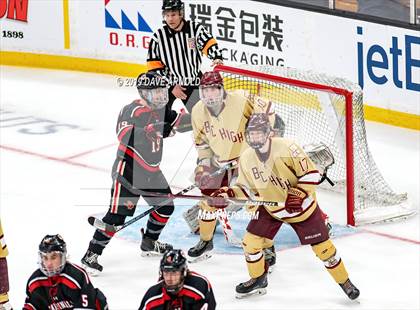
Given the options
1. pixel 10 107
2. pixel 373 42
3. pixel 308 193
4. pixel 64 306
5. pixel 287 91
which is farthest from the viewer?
pixel 10 107

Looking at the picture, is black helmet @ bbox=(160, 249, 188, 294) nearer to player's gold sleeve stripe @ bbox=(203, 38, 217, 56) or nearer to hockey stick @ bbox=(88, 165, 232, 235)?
hockey stick @ bbox=(88, 165, 232, 235)

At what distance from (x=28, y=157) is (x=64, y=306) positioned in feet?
12.1

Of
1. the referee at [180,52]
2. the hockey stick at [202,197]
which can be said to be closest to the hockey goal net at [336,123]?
the referee at [180,52]

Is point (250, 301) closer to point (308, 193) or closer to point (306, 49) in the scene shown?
point (308, 193)

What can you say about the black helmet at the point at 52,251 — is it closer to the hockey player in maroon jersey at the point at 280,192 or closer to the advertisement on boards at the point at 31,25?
the hockey player in maroon jersey at the point at 280,192

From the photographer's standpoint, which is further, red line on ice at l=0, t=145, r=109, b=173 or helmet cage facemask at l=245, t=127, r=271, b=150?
red line on ice at l=0, t=145, r=109, b=173

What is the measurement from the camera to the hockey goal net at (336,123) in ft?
27.2

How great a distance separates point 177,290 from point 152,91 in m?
1.99

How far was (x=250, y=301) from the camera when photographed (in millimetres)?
7211

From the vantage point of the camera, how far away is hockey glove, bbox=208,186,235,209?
7254mm

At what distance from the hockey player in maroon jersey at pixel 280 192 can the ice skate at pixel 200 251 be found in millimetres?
646

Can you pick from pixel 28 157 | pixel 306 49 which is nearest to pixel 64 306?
pixel 28 157

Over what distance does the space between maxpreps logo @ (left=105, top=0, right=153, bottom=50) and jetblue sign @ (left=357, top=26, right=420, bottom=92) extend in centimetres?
195

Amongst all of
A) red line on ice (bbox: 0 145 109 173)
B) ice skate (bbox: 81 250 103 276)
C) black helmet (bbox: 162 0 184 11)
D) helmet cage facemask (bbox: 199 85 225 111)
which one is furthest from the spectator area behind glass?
ice skate (bbox: 81 250 103 276)
